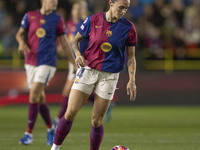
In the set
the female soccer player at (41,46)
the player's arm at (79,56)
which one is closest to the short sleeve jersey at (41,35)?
the female soccer player at (41,46)

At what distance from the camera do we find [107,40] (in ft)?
19.8

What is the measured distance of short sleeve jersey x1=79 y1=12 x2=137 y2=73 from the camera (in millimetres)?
6055

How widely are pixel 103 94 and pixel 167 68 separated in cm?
1026

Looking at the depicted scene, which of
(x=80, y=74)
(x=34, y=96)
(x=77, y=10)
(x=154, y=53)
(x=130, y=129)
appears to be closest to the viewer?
(x=80, y=74)

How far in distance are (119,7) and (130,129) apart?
457 cm

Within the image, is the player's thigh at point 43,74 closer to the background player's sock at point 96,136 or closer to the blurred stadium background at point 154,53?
the background player's sock at point 96,136

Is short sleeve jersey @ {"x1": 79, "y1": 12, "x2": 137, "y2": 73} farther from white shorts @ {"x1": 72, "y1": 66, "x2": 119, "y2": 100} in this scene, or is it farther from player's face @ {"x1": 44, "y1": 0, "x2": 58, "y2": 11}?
player's face @ {"x1": 44, "y1": 0, "x2": 58, "y2": 11}

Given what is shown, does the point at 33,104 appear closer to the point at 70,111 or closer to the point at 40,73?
the point at 40,73

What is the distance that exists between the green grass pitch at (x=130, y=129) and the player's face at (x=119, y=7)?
230 centimetres

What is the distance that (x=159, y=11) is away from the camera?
16.9m

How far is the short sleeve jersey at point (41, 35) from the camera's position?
8.04 metres

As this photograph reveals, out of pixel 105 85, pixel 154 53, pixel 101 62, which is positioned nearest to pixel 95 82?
pixel 105 85

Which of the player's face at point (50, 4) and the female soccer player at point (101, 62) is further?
the player's face at point (50, 4)

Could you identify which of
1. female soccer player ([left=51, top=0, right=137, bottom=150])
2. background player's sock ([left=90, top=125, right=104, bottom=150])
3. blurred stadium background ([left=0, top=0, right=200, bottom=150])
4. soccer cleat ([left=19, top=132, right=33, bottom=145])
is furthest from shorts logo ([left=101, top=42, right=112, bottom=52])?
blurred stadium background ([left=0, top=0, right=200, bottom=150])
